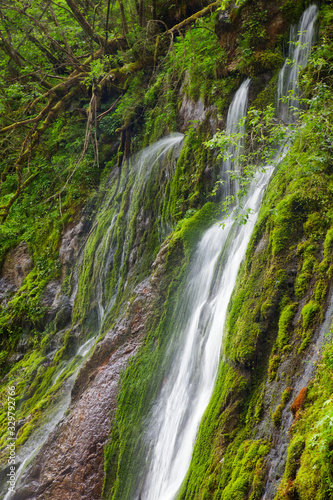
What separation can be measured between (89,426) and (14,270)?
7707mm

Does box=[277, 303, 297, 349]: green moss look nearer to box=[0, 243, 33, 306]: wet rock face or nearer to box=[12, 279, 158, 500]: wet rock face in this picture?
box=[12, 279, 158, 500]: wet rock face

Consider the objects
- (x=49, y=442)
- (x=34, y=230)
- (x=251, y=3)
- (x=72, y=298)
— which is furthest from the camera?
(x=34, y=230)

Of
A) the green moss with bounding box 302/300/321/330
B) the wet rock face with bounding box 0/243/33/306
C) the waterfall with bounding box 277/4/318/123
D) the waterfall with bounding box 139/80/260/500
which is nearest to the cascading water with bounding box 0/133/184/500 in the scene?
the waterfall with bounding box 139/80/260/500

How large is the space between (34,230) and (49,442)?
7.80m

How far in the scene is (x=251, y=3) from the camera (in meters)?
7.39

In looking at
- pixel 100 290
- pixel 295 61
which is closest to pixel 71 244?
pixel 100 290

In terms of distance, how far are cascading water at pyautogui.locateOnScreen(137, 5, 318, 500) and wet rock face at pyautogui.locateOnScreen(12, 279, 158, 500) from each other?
103 centimetres

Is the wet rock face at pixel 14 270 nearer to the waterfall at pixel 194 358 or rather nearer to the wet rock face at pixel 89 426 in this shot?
the wet rock face at pixel 89 426

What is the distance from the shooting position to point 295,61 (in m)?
6.41

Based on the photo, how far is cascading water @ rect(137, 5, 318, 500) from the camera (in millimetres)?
4332

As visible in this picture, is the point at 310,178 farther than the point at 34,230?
No

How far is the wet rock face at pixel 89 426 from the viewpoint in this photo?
540 centimetres

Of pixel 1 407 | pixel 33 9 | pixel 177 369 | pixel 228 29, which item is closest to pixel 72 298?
pixel 1 407

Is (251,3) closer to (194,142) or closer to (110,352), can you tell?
(194,142)
